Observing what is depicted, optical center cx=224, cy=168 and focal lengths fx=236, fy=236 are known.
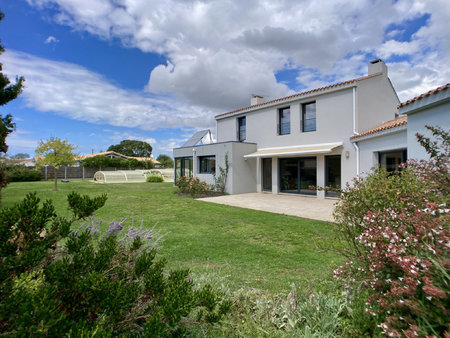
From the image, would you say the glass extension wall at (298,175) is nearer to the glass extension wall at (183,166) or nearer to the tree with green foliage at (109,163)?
the glass extension wall at (183,166)

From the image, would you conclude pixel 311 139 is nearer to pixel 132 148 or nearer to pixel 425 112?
pixel 425 112

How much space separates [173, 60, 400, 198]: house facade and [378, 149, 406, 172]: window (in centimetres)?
174

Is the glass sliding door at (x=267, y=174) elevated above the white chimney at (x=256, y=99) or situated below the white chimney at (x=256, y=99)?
below

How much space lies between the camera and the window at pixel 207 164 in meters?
25.1

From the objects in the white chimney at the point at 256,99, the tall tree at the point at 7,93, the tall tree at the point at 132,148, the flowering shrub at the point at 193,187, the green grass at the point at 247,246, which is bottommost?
the green grass at the point at 247,246

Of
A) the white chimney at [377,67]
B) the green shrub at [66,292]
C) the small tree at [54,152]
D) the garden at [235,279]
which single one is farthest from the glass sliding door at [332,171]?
the small tree at [54,152]

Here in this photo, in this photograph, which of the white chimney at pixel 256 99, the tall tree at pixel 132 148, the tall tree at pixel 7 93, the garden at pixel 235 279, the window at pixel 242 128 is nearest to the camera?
the garden at pixel 235 279

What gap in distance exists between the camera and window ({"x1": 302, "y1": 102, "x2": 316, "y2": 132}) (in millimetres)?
20484

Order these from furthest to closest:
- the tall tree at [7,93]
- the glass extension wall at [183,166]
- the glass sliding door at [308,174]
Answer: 1. the glass extension wall at [183,166]
2. the glass sliding door at [308,174]
3. the tall tree at [7,93]

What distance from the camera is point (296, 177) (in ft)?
72.3

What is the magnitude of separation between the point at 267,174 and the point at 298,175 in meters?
3.44

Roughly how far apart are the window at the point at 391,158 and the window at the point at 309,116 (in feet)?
19.9

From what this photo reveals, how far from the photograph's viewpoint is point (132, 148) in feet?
334

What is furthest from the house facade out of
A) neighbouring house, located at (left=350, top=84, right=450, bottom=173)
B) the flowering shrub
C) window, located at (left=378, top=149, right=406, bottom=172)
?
neighbouring house, located at (left=350, top=84, right=450, bottom=173)
